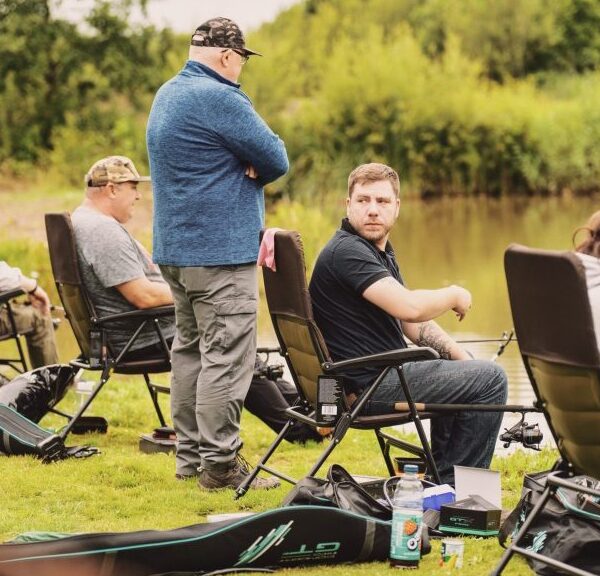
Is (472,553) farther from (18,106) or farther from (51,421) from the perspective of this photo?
(18,106)

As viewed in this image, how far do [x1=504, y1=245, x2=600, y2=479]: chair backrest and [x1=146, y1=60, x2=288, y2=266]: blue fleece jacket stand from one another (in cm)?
145

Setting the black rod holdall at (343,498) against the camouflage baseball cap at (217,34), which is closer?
the black rod holdall at (343,498)

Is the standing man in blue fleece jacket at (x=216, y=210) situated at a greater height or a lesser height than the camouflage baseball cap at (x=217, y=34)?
lesser

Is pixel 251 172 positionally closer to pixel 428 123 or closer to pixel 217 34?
pixel 217 34

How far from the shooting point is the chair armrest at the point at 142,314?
5586mm

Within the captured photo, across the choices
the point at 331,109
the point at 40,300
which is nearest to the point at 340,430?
the point at 40,300

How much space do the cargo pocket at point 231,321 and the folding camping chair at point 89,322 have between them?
2.55ft

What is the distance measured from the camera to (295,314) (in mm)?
4703

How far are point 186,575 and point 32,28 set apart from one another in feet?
101

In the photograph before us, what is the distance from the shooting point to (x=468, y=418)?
474cm

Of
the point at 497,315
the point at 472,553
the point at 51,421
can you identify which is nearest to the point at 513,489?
the point at 472,553

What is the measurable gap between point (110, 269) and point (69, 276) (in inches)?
8.2

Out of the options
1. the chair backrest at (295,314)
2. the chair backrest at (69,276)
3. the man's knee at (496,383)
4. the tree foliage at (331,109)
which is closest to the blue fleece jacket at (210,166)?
the chair backrest at (295,314)

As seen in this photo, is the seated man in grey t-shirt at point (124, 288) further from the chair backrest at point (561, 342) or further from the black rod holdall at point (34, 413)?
the chair backrest at point (561, 342)
